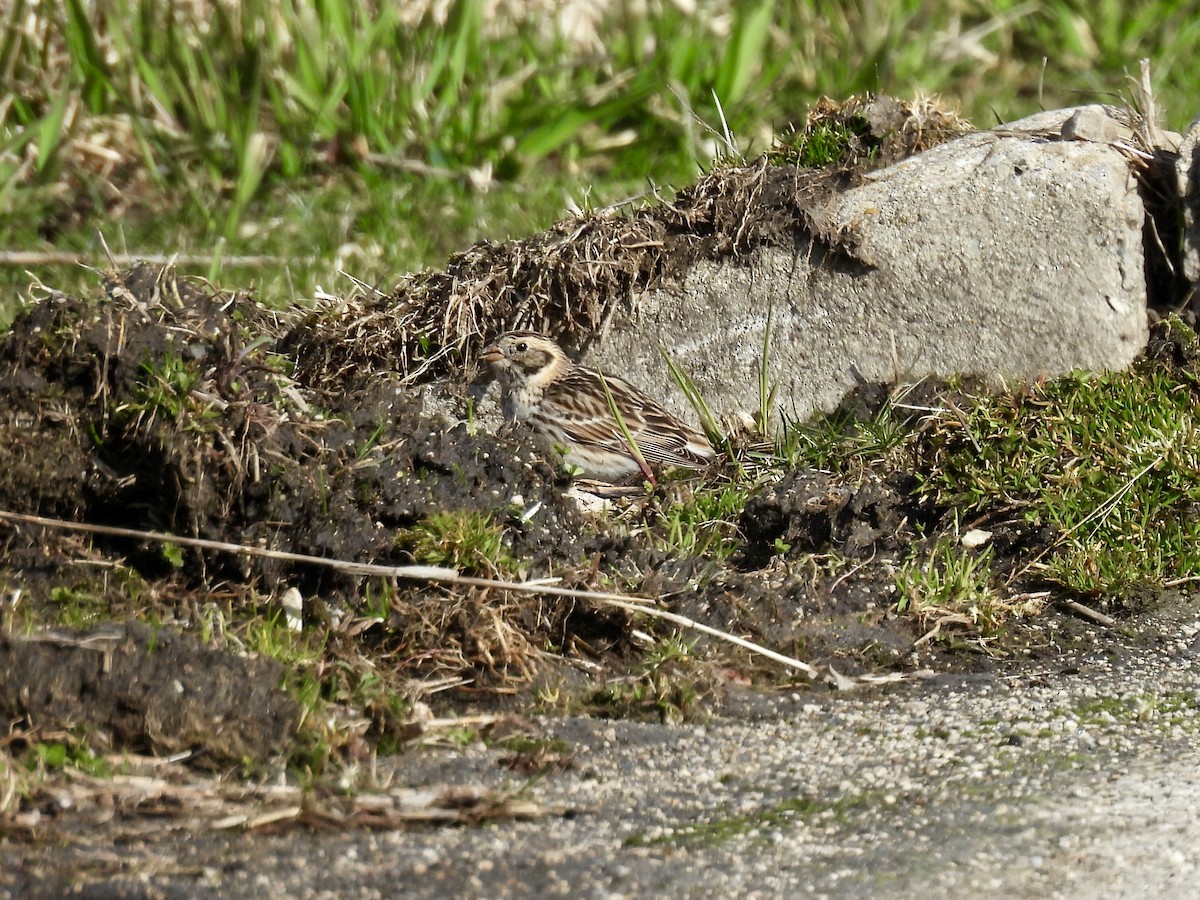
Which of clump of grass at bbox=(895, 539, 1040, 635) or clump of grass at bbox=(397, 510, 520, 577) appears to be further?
clump of grass at bbox=(895, 539, 1040, 635)

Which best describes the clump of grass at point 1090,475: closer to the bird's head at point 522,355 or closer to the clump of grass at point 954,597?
the clump of grass at point 954,597

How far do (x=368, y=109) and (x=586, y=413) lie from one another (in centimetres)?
447

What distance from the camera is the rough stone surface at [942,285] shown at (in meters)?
6.59

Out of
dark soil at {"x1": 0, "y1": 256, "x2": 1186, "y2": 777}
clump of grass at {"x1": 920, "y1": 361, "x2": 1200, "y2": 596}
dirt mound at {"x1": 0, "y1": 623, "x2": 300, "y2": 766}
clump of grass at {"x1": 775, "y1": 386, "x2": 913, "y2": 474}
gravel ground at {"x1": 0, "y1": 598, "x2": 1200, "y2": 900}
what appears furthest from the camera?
clump of grass at {"x1": 775, "y1": 386, "x2": 913, "y2": 474}

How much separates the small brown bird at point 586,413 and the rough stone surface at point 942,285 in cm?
33

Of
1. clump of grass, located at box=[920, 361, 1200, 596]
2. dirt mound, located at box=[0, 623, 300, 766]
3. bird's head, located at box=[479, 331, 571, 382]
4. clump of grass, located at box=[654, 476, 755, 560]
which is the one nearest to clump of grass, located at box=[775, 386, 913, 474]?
clump of grass, located at box=[920, 361, 1200, 596]

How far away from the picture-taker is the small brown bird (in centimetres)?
672

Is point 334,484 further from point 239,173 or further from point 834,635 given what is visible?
point 239,173

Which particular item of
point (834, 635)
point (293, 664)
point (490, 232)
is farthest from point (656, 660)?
point (490, 232)

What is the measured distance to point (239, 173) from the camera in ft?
34.2

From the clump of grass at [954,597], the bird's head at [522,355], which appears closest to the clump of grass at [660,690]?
the clump of grass at [954,597]

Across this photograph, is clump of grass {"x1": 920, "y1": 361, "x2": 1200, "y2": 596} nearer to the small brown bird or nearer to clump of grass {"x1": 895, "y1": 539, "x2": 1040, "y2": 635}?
clump of grass {"x1": 895, "y1": 539, "x2": 1040, "y2": 635}

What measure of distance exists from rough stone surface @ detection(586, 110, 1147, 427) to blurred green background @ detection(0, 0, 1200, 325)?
9.18 feet

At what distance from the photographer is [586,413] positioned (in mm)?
7047
